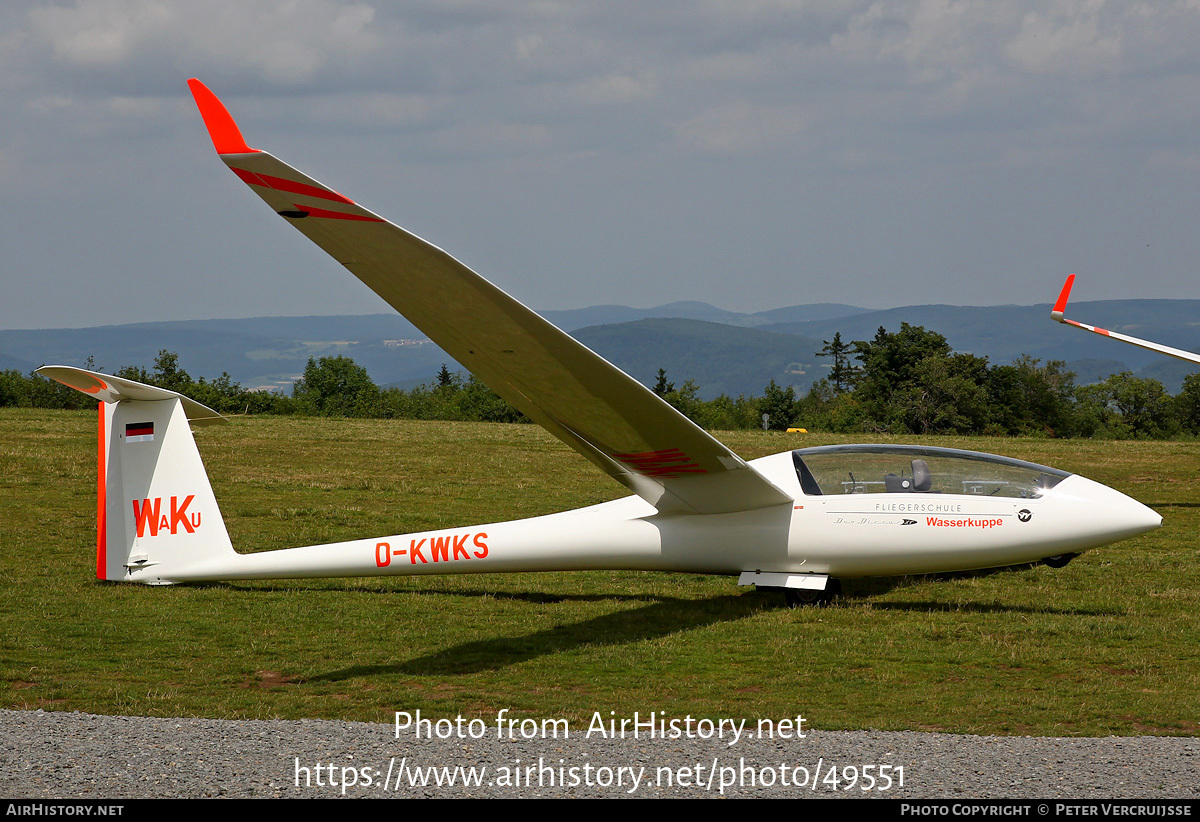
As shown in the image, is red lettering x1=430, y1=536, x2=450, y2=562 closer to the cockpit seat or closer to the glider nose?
the cockpit seat

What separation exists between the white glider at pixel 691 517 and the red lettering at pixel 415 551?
22mm

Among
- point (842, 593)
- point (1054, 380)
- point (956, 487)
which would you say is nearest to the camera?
point (956, 487)

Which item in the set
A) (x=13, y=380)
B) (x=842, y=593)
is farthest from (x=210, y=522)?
(x=13, y=380)

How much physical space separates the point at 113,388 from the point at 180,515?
4.67 ft

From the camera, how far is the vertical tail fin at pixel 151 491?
33.1 ft

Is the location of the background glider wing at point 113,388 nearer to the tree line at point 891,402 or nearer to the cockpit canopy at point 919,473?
the cockpit canopy at point 919,473

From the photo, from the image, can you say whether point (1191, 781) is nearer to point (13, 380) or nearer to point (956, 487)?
point (956, 487)

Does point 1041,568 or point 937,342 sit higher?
point 937,342

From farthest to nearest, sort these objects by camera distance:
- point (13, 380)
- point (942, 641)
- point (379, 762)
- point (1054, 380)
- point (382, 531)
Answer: point (1054, 380) → point (13, 380) → point (382, 531) → point (942, 641) → point (379, 762)

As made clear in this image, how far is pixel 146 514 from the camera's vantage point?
1019 centimetres

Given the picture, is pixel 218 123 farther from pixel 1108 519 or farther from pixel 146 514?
pixel 1108 519

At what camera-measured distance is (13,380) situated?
55000 mm

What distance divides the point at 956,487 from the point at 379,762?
639cm

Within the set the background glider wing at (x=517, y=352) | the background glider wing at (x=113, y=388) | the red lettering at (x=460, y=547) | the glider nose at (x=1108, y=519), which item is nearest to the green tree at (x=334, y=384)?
the background glider wing at (x=113, y=388)
